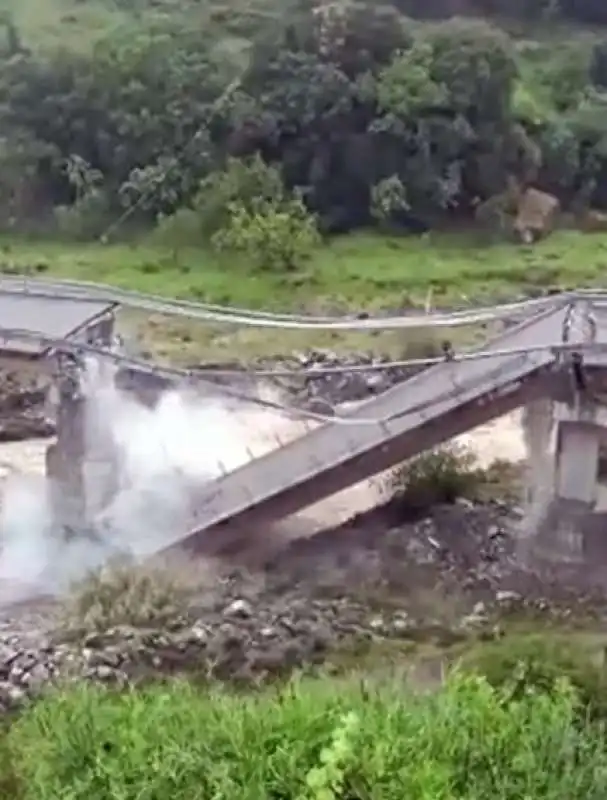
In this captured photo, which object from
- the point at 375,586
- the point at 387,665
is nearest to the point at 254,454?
the point at 375,586

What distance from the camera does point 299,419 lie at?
18.1m

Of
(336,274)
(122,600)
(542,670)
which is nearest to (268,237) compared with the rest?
(336,274)

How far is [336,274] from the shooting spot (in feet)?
86.4

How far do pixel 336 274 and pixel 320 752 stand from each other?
1885 centimetres

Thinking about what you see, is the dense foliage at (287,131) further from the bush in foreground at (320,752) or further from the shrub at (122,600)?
the bush in foreground at (320,752)

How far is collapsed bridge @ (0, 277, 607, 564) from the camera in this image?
47.0 feet

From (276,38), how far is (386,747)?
22838 mm

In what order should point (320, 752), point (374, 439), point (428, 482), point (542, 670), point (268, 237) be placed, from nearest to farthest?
point (320, 752) < point (542, 670) < point (374, 439) < point (428, 482) < point (268, 237)

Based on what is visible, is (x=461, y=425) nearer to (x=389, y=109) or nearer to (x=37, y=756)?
(x=37, y=756)

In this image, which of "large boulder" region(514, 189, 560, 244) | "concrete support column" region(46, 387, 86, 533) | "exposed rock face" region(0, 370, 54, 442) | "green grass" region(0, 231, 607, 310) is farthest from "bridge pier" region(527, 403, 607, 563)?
"large boulder" region(514, 189, 560, 244)

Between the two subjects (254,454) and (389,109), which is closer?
(254,454)

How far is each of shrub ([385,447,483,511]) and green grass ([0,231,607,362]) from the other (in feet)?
22.1

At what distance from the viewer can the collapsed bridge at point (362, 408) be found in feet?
47.0

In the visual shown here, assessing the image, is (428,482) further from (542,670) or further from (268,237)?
(268,237)
